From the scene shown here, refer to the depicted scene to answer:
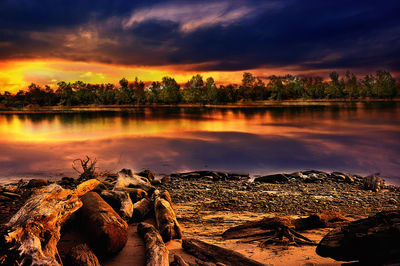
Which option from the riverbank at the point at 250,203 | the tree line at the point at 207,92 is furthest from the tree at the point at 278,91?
the riverbank at the point at 250,203

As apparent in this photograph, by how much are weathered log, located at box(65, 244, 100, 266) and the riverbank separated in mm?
702

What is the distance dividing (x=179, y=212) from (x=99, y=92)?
151167mm

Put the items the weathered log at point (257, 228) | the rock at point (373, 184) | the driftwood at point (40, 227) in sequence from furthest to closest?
the rock at point (373, 184)
the weathered log at point (257, 228)
the driftwood at point (40, 227)

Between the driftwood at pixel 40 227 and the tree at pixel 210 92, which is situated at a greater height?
the tree at pixel 210 92

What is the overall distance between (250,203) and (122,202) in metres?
4.03

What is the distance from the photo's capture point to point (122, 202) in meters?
7.18

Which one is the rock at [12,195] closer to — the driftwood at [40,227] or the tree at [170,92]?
the driftwood at [40,227]

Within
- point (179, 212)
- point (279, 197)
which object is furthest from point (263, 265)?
point (279, 197)

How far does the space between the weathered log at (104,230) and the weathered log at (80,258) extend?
581mm

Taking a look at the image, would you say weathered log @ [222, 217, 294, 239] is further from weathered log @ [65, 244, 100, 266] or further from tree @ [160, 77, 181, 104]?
tree @ [160, 77, 181, 104]

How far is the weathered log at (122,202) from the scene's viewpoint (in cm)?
685

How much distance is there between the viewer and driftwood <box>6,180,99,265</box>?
3.56m

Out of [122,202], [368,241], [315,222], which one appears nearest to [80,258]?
[122,202]

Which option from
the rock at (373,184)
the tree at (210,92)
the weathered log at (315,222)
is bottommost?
the rock at (373,184)
